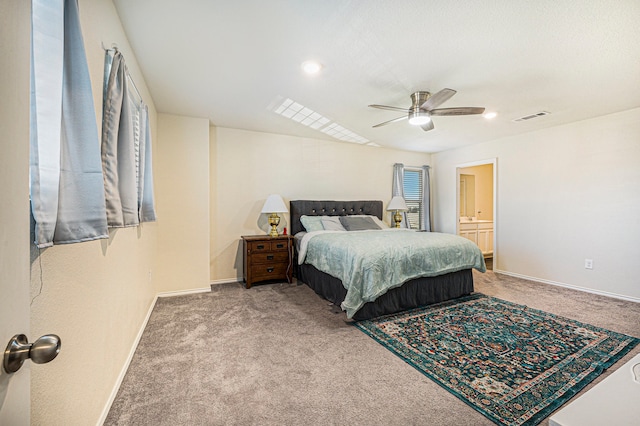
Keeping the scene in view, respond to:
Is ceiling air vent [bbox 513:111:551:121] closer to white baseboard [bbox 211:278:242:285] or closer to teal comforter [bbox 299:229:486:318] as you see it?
teal comforter [bbox 299:229:486:318]

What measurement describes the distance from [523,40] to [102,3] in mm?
2735

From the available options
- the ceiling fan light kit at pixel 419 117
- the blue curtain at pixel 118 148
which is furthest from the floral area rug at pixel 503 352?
the blue curtain at pixel 118 148

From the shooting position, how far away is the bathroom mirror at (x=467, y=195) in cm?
715

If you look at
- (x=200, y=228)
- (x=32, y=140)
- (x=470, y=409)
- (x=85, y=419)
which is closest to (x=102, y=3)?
(x=32, y=140)

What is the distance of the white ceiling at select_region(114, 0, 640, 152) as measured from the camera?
1.80 meters

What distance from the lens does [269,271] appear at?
13.7ft

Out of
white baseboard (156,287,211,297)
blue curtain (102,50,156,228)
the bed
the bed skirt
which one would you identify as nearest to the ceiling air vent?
the bed

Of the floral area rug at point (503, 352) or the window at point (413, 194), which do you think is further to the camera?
the window at point (413, 194)

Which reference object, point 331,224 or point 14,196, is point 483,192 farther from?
point 14,196

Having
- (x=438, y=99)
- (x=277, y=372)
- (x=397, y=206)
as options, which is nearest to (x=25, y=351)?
(x=277, y=372)

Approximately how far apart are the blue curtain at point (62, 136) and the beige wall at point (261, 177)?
10.9 feet

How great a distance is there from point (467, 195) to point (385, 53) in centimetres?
597

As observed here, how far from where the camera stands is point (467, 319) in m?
2.91

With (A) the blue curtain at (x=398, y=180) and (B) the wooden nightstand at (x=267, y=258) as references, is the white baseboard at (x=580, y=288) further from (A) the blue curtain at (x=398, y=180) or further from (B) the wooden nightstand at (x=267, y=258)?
(B) the wooden nightstand at (x=267, y=258)
